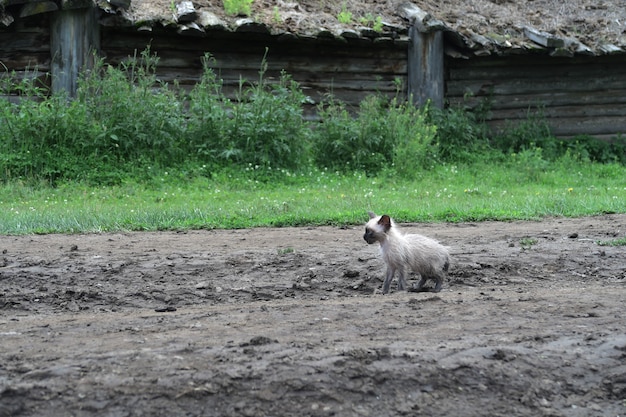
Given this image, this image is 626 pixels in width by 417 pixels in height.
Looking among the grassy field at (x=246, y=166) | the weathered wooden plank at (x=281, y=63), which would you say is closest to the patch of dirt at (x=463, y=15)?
the weathered wooden plank at (x=281, y=63)

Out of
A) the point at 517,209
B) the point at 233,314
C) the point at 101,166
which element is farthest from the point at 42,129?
the point at 233,314

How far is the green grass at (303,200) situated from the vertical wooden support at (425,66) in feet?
7.91

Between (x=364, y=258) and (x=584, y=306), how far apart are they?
260cm

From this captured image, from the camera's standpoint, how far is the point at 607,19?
65.1 feet

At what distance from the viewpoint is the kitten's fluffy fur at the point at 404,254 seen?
7215 mm

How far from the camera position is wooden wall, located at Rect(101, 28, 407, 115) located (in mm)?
16203

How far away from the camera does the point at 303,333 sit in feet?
17.1

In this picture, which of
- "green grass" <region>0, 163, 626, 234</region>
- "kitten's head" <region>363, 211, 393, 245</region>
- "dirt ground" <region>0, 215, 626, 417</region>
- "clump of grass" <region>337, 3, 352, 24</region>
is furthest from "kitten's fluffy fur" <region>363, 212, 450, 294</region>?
"clump of grass" <region>337, 3, 352, 24</region>

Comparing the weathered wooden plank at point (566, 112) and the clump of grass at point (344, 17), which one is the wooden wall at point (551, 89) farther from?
the clump of grass at point (344, 17)

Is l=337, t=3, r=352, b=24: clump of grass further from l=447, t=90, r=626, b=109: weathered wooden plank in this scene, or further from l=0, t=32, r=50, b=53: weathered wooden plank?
l=0, t=32, r=50, b=53: weathered wooden plank

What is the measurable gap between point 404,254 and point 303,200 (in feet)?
16.6

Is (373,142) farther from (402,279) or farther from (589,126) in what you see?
(402,279)

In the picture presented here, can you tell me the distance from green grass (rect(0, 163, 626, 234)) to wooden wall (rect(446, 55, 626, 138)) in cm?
291

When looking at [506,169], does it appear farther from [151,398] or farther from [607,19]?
[151,398]
